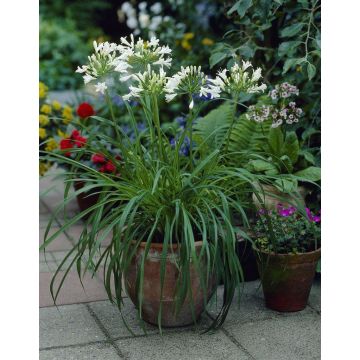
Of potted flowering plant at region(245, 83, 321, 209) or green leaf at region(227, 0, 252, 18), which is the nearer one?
green leaf at region(227, 0, 252, 18)

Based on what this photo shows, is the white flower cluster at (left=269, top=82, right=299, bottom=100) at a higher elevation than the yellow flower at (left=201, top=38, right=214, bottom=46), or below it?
below

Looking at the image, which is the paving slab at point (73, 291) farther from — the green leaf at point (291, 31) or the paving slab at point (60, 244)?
the green leaf at point (291, 31)

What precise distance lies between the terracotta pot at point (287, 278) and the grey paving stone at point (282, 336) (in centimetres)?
6

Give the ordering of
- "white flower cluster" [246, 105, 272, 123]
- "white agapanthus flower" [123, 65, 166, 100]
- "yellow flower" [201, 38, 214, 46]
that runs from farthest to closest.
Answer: "yellow flower" [201, 38, 214, 46], "white flower cluster" [246, 105, 272, 123], "white agapanthus flower" [123, 65, 166, 100]

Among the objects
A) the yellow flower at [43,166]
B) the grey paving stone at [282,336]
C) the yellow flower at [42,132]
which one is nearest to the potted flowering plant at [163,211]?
the grey paving stone at [282,336]

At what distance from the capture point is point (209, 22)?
545cm

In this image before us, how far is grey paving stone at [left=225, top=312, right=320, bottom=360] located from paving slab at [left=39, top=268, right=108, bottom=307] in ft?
2.23

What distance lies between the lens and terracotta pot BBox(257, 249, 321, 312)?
2.81m

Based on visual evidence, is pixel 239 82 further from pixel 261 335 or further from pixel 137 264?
pixel 261 335

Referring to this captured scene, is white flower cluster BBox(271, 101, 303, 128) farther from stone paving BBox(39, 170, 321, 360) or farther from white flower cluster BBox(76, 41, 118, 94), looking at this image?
white flower cluster BBox(76, 41, 118, 94)

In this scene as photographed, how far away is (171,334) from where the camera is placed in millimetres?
2682

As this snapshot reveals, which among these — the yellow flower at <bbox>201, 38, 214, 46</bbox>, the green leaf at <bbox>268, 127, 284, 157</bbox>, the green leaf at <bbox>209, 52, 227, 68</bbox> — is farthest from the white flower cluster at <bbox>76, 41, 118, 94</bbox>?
the yellow flower at <bbox>201, 38, 214, 46</bbox>

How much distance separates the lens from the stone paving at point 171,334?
2529 mm
